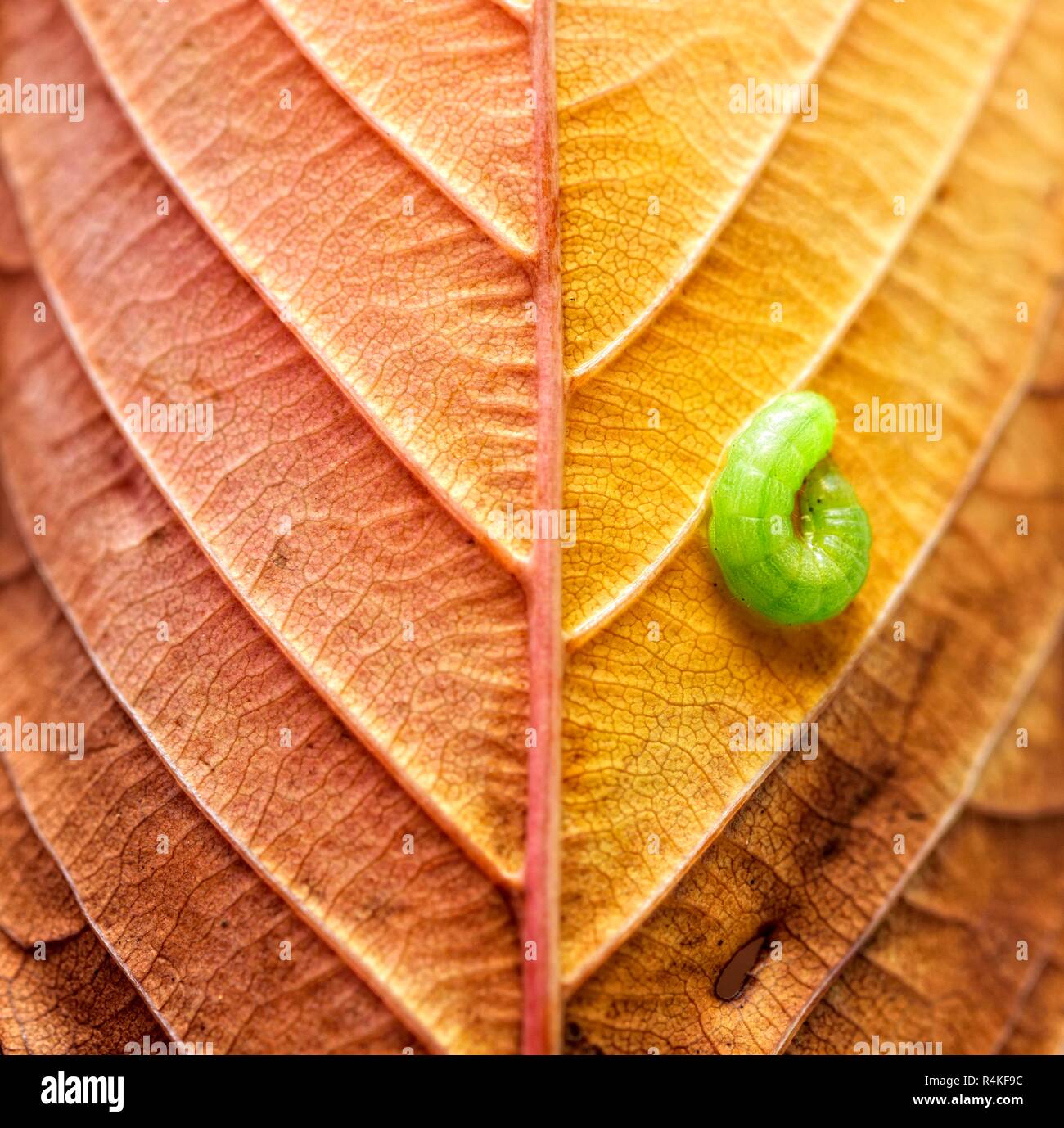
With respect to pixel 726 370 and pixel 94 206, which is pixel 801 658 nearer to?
pixel 726 370

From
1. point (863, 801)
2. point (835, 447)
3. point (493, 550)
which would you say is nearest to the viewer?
point (493, 550)

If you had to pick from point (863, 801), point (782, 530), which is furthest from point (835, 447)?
point (863, 801)

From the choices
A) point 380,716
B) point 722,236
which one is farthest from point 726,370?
point 380,716

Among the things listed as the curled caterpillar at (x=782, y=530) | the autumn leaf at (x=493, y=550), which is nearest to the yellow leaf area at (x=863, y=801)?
the autumn leaf at (x=493, y=550)

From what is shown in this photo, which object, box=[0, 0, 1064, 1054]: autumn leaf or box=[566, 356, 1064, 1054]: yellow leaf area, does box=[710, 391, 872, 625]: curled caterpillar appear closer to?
box=[0, 0, 1064, 1054]: autumn leaf

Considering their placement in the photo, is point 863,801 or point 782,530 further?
point 863,801

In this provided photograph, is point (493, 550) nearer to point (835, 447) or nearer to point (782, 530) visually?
point (782, 530)
